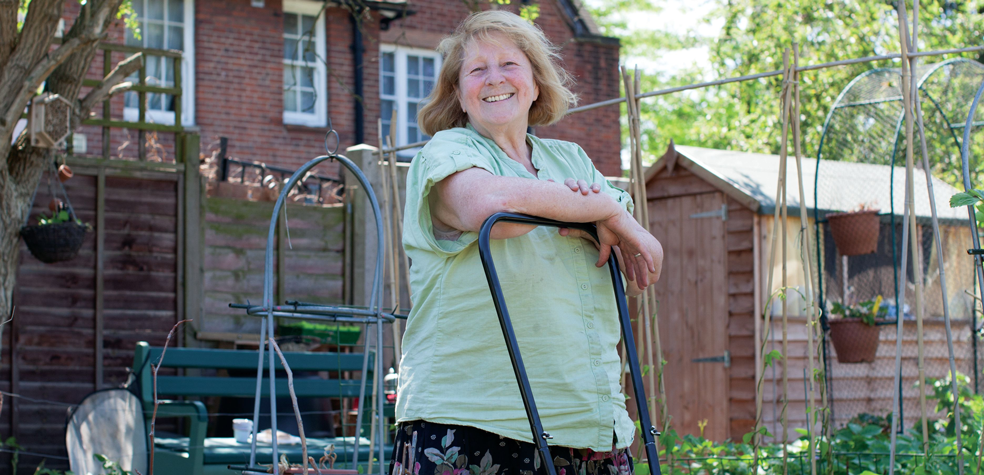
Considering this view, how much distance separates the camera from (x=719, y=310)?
733 centimetres

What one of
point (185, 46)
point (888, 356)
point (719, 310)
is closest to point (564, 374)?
point (719, 310)

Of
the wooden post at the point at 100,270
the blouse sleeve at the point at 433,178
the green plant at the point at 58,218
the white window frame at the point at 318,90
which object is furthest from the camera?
the white window frame at the point at 318,90

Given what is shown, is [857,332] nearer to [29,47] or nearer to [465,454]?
[465,454]

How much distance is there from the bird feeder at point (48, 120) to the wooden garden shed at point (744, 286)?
15.2 feet

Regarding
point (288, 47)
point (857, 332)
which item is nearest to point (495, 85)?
point (857, 332)

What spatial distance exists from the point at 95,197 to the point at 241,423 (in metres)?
2.19

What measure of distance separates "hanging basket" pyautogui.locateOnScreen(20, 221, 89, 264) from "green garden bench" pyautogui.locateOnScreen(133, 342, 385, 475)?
1.04m

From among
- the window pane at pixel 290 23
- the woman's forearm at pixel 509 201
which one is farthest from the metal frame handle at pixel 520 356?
the window pane at pixel 290 23

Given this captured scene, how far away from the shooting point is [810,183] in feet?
25.8

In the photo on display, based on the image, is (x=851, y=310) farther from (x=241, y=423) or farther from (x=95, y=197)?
(x=95, y=197)

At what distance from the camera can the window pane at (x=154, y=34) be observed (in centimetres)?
1025

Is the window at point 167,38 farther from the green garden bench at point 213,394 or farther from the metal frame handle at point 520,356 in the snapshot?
the metal frame handle at point 520,356

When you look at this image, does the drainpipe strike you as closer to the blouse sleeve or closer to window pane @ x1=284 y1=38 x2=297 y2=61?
window pane @ x1=284 y1=38 x2=297 y2=61

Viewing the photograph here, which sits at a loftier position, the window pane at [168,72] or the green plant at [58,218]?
the window pane at [168,72]
